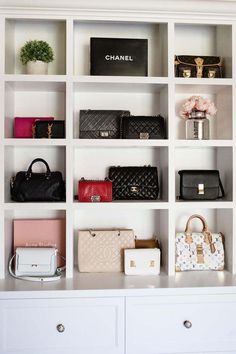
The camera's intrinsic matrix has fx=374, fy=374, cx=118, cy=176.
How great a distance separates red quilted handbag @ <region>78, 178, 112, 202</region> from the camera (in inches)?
88.6

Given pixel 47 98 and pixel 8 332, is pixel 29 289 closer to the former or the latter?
pixel 8 332

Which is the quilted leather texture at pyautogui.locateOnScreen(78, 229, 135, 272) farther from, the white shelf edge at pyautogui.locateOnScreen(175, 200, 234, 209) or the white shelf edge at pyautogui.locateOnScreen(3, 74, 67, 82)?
the white shelf edge at pyautogui.locateOnScreen(3, 74, 67, 82)

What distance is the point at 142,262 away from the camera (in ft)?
7.45

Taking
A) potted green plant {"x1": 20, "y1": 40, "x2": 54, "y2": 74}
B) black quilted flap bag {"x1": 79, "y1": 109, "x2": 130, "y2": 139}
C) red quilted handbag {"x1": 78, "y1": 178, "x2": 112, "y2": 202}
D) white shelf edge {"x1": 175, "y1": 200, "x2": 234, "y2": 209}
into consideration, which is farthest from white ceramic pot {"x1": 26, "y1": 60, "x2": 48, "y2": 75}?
white shelf edge {"x1": 175, "y1": 200, "x2": 234, "y2": 209}

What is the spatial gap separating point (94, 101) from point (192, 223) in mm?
1060

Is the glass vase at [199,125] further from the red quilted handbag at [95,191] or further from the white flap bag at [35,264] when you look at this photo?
the white flap bag at [35,264]

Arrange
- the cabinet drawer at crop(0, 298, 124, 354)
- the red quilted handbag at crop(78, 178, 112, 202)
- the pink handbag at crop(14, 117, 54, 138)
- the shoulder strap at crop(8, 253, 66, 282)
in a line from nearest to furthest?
the cabinet drawer at crop(0, 298, 124, 354) < the shoulder strap at crop(8, 253, 66, 282) < the red quilted handbag at crop(78, 178, 112, 202) < the pink handbag at crop(14, 117, 54, 138)

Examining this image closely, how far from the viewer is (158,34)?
2.54 metres

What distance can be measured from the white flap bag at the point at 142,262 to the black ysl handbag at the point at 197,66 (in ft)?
3.68

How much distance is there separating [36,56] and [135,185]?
3.26 feet

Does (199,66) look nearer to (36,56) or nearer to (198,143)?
(198,143)

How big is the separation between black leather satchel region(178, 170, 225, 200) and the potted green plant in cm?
108

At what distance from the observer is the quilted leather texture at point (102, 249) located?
7.58 ft

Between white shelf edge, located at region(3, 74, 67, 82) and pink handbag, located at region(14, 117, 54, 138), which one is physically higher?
white shelf edge, located at region(3, 74, 67, 82)
